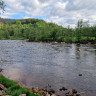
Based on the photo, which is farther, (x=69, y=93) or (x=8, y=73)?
(x=8, y=73)

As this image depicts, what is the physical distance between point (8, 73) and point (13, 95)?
9404mm

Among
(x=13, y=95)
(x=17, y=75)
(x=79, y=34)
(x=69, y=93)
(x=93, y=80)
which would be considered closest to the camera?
(x=13, y=95)

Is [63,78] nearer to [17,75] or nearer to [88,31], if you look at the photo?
[17,75]

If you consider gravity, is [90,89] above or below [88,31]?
below

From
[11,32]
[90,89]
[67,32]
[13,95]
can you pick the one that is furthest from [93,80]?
[11,32]

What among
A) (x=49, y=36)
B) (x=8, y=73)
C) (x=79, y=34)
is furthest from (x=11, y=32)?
(x=8, y=73)

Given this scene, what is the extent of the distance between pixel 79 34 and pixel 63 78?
66.9 m

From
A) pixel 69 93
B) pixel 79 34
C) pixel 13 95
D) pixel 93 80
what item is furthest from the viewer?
pixel 79 34

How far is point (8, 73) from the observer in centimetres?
1722

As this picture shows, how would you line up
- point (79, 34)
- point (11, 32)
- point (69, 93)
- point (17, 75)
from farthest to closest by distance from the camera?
point (11, 32), point (79, 34), point (17, 75), point (69, 93)

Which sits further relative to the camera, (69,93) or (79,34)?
(79,34)

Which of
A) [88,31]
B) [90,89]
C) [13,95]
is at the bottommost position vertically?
[90,89]

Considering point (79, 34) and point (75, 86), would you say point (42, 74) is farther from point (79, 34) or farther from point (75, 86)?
point (79, 34)

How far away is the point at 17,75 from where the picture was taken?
16531 mm
